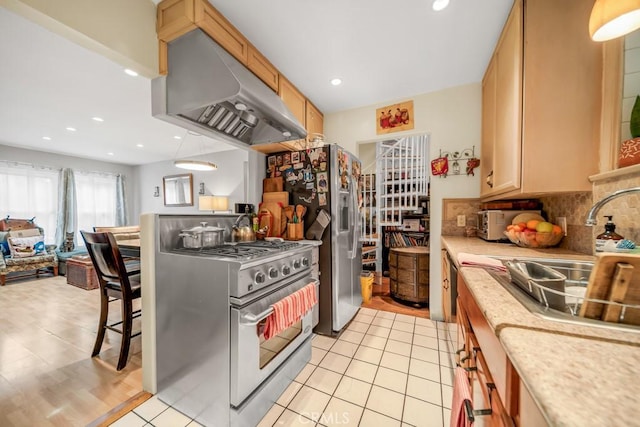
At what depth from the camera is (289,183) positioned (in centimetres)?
233

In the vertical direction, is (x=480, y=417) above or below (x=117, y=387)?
above

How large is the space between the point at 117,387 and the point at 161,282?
876 millimetres

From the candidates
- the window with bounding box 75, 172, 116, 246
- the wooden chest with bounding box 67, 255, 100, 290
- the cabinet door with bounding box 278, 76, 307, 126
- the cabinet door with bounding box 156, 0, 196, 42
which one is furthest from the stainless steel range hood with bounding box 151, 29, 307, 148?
the window with bounding box 75, 172, 116, 246

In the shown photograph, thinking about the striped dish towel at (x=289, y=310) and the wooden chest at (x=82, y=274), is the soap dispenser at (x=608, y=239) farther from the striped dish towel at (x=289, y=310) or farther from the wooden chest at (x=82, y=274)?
the wooden chest at (x=82, y=274)

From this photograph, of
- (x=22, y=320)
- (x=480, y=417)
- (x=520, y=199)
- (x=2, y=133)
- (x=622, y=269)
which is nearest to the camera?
(x=622, y=269)

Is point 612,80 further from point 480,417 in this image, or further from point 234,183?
point 234,183

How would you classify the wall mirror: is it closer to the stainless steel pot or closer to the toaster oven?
the stainless steel pot

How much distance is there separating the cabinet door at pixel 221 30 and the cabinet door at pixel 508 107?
1.81m

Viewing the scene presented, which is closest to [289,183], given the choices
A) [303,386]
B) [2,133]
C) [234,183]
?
[303,386]

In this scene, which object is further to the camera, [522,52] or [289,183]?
[289,183]

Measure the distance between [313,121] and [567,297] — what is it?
2.58 meters

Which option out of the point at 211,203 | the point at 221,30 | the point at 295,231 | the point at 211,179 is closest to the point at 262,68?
the point at 221,30

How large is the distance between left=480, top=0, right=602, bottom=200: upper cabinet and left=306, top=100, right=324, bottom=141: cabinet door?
179cm

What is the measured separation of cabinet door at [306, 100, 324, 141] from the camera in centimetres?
261
